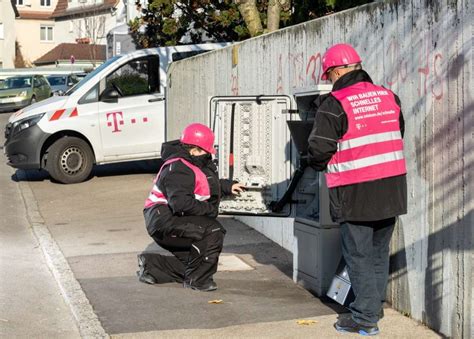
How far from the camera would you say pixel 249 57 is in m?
10.4

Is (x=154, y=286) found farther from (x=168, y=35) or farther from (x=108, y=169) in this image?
(x=168, y=35)

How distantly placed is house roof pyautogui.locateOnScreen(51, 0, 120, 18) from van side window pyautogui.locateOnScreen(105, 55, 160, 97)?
178ft

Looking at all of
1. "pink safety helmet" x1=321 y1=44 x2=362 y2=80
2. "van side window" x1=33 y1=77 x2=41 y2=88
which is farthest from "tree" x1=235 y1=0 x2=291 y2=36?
"van side window" x1=33 y1=77 x2=41 y2=88

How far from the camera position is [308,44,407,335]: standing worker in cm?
584

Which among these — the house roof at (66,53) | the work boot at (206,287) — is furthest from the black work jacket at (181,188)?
the house roof at (66,53)

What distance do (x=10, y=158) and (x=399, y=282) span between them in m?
10.3

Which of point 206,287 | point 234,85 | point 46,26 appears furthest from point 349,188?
point 46,26

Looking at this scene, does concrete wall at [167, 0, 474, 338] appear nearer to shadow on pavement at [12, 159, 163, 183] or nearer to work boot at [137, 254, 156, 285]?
work boot at [137, 254, 156, 285]

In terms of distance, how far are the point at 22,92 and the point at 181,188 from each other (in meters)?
29.8

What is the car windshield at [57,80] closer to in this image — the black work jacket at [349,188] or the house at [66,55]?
the house at [66,55]

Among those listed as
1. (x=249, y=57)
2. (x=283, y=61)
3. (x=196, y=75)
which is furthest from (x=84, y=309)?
(x=196, y=75)

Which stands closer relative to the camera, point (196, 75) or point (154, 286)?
point (154, 286)

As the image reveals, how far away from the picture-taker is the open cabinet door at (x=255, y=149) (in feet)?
26.7

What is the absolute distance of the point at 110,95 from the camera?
15.1 meters
